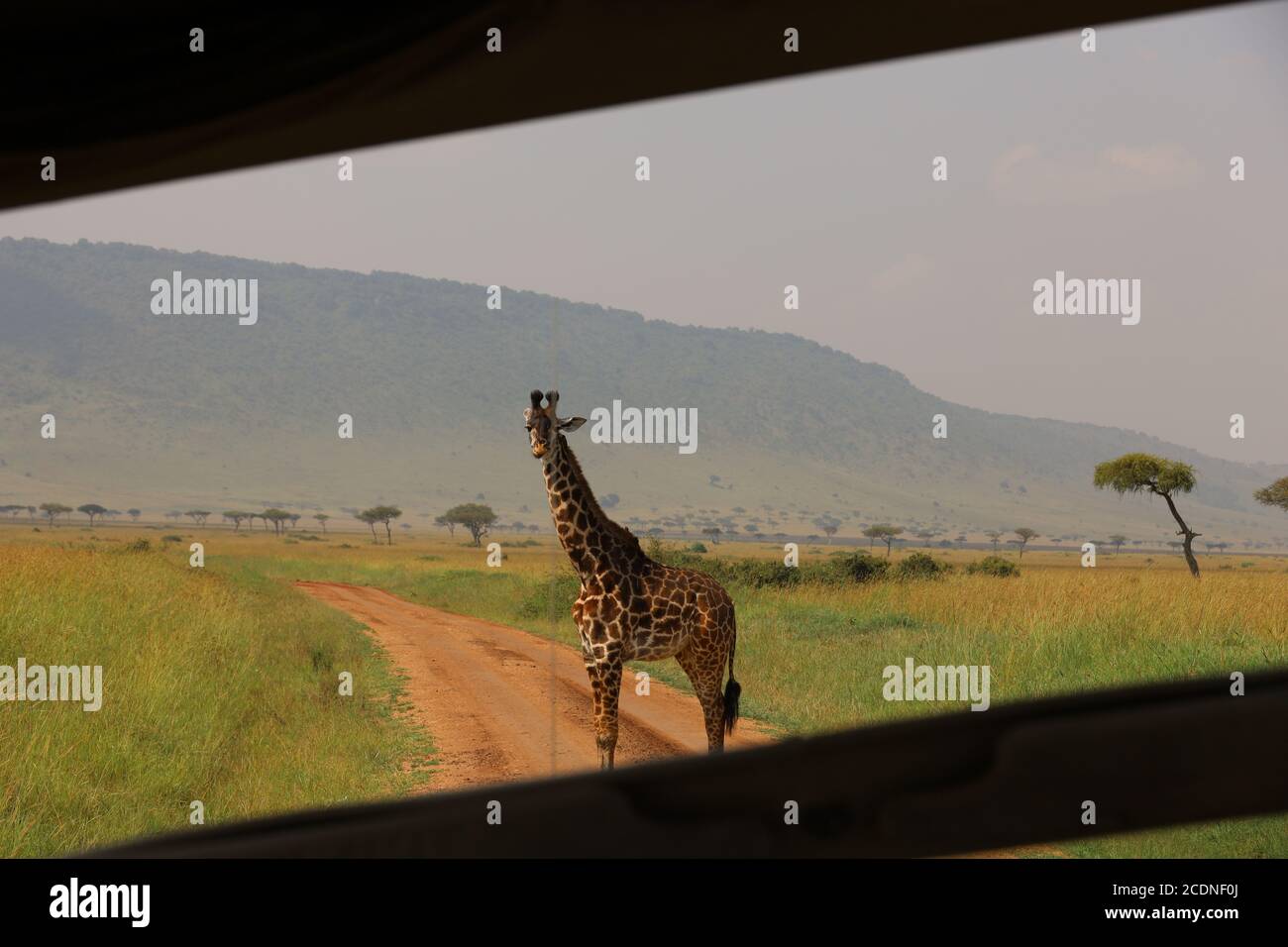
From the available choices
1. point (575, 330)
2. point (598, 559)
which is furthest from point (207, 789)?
point (575, 330)

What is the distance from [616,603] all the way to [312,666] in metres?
9.52

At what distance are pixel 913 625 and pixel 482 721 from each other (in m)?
8.15

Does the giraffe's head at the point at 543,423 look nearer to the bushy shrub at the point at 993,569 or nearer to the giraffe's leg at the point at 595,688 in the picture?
the giraffe's leg at the point at 595,688

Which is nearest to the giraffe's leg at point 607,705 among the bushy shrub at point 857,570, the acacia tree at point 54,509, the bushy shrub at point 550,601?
the bushy shrub at point 857,570

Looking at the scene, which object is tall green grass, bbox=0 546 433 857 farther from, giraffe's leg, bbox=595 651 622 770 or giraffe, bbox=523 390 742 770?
giraffe, bbox=523 390 742 770

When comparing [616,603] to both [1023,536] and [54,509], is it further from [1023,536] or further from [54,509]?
[54,509]

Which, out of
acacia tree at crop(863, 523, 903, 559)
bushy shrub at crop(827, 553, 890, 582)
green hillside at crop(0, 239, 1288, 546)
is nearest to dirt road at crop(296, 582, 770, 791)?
bushy shrub at crop(827, 553, 890, 582)

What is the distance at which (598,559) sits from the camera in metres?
8.64

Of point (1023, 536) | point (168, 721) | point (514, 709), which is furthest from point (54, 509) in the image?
point (168, 721)

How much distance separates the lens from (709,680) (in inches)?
357

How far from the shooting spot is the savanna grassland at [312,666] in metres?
A: 9.21

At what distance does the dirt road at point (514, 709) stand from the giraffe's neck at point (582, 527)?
4.75 feet

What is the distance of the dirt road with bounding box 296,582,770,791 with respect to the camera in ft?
32.8

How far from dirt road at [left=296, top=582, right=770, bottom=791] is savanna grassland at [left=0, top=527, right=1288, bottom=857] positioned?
18.5 inches
